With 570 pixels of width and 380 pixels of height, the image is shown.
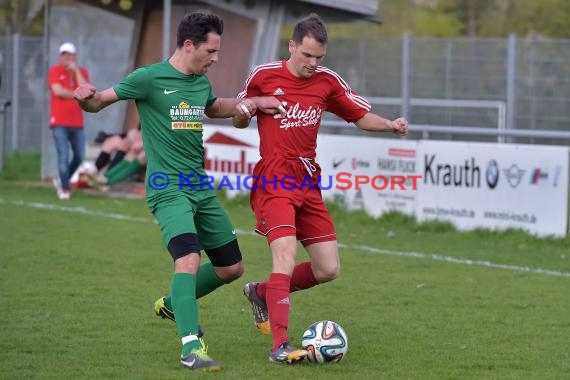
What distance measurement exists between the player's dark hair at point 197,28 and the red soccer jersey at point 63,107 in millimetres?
9297

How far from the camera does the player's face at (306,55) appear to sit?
7031 mm

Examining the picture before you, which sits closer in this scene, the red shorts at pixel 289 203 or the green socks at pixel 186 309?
the green socks at pixel 186 309

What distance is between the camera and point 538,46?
15742 mm

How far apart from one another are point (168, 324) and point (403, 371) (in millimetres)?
2019

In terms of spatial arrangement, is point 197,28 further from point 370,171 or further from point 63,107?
point 63,107

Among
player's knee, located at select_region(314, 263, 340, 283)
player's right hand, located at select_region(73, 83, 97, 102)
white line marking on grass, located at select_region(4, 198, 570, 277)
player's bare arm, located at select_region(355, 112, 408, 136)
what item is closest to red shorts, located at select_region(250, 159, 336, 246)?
player's knee, located at select_region(314, 263, 340, 283)

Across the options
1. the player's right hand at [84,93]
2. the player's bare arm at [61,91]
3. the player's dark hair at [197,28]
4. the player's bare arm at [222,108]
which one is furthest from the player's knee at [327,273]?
the player's bare arm at [61,91]

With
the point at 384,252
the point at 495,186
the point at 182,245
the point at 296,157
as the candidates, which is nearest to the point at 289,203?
the point at 296,157

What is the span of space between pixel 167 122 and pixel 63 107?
31.1 ft

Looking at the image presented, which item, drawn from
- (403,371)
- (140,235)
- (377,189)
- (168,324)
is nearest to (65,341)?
(168,324)

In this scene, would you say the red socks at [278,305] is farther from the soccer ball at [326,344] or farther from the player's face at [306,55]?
the player's face at [306,55]

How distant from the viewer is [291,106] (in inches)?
Result: 283

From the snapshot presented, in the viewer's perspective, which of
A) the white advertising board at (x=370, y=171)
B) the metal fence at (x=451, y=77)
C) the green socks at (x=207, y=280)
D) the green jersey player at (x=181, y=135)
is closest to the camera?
the green jersey player at (x=181, y=135)

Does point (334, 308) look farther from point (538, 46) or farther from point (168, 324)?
point (538, 46)
